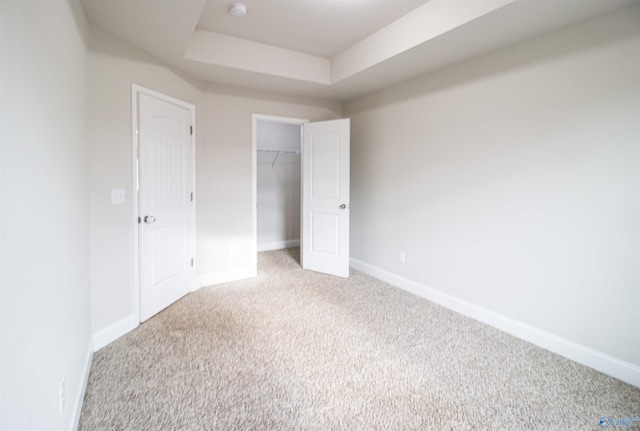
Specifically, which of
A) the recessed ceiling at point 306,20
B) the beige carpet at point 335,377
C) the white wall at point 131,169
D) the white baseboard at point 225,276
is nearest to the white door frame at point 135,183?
the white wall at point 131,169

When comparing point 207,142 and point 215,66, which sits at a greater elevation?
point 215,66

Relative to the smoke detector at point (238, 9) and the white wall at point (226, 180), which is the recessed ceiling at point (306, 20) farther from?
the white wall at point (226, 180)

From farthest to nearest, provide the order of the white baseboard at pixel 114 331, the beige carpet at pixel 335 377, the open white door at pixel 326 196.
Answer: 1. the open white door at pixel 326 196
2. the white baseboard at pixel 114 331
3. the beige carpet at pixel 335 377

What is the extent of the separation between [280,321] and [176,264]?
127 centimetres

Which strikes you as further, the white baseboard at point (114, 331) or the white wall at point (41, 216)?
the white baseboard at point (114, 331)

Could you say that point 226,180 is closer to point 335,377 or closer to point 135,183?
point 135,183

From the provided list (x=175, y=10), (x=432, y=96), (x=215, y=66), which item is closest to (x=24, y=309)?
(x=175, y=10)

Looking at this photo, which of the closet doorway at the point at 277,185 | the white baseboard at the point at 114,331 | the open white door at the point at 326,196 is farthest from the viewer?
the closet doorway at the point at 277,185

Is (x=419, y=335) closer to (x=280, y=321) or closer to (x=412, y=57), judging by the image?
(x=280, y=321)

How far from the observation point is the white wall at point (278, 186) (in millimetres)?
5727

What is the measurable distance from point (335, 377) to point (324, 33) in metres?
2.99

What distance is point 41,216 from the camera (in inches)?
50.6

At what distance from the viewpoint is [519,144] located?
264 centimetres

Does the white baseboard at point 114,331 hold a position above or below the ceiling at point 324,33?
below
